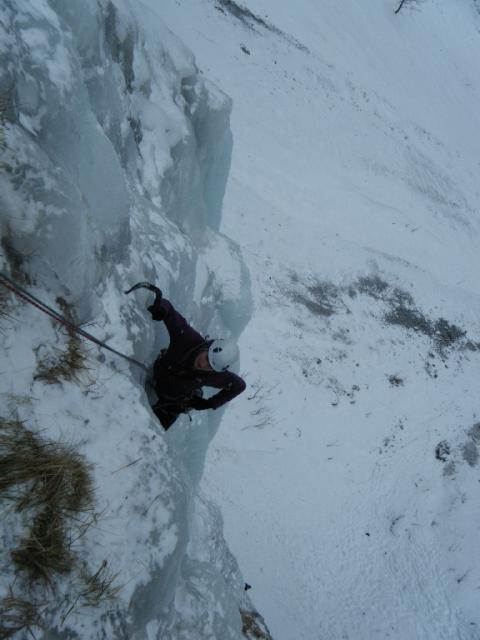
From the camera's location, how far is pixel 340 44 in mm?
29328

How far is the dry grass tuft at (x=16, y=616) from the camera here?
2438 mm

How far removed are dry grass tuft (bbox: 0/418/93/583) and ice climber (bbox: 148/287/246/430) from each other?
5.63 feet

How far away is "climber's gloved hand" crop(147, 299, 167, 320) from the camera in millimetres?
4445

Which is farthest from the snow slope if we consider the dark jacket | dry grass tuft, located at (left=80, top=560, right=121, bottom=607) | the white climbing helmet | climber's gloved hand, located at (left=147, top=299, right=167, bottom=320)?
dry grass tuft, located at (left=80, top=560, right=121, bottom=607)

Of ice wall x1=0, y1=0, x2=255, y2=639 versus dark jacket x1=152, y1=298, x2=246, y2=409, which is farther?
dark jacket x1=152, y1=298, x2=246, y2=409

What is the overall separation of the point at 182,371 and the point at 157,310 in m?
0.69

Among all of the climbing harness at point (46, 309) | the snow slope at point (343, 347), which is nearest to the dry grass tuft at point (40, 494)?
the climbing harness at point (46, 309)

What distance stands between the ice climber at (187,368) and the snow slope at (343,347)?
6317 millimetres

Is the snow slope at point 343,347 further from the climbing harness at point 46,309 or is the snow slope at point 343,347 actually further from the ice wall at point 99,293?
the climbing harness at point 46,309

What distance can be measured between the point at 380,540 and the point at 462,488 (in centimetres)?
361

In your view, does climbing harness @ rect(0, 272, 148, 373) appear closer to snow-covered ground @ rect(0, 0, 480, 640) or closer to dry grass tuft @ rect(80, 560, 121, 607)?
snow-covered ground @ rect(0, 0, 480, 640)

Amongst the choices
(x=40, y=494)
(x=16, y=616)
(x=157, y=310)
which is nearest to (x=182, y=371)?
(x=157, y=310)

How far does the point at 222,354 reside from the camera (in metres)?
4.34

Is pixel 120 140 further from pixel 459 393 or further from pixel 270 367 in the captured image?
pixel 459 393
